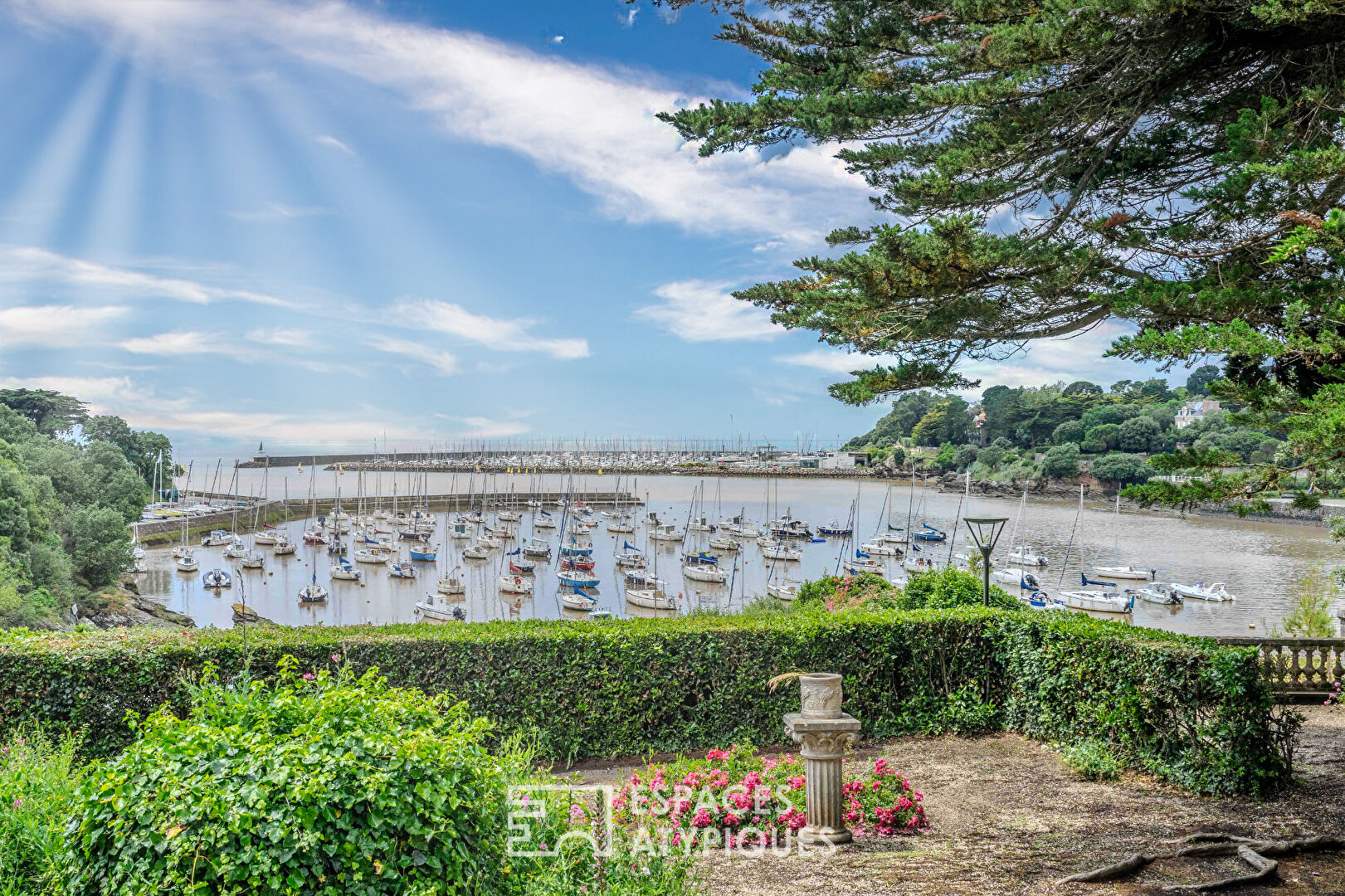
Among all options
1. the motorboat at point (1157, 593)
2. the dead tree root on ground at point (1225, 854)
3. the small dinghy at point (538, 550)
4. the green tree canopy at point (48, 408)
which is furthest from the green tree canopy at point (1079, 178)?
the green tree canopy at point (48, 408)

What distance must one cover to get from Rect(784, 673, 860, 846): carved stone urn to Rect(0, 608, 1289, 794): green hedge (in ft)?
9.32

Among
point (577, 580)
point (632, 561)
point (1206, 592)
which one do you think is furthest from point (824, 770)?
point (632, 561)

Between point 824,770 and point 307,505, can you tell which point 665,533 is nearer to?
point 307,505

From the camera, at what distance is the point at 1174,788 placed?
6414mm

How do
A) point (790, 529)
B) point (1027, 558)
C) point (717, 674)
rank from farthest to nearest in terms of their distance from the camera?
1. point (790, 529)
2. point (1027, 558)
3. point (717, 674)

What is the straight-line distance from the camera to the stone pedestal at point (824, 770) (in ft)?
17.5

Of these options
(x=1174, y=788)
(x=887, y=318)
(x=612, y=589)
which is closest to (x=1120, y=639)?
(x=1174, y=788)

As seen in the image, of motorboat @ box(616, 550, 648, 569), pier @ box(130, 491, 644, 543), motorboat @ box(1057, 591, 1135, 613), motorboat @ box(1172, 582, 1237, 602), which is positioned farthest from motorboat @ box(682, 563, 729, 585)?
motorboat @ box(1172, 582, 1237, 602)

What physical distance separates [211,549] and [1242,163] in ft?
204

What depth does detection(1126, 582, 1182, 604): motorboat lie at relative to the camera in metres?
39.2

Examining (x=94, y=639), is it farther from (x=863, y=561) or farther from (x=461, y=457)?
(x=461, y=457)

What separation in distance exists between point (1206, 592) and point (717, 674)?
39556 millimetres

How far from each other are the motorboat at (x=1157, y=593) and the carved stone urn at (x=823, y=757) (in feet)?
127

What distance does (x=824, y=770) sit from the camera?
17.6 feet
